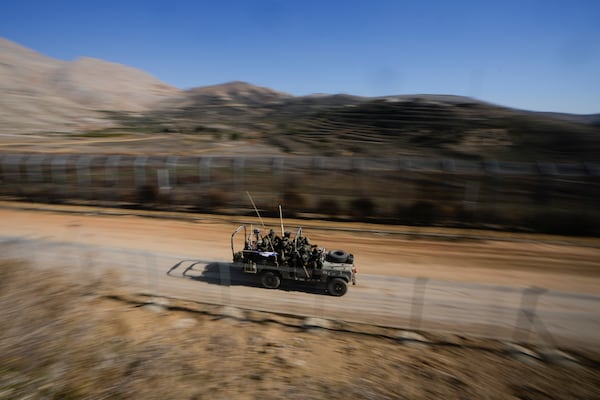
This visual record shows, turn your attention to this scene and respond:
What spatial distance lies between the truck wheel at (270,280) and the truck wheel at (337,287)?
5.39 ft

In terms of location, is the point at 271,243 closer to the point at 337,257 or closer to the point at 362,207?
the point at 337,257

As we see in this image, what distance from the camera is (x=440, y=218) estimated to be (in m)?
16.1

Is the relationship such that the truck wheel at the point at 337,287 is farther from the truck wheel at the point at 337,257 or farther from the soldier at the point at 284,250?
the soldier at the point at 284,250

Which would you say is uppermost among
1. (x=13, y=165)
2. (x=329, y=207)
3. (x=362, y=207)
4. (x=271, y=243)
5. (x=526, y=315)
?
(x=13, y=165)

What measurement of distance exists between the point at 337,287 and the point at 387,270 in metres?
2.94

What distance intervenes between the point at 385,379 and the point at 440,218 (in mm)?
11152

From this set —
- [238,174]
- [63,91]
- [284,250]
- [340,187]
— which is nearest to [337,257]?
[284,250]

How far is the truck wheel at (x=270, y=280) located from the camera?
400 inches

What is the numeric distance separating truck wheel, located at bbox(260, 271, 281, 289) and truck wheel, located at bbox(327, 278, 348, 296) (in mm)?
1642

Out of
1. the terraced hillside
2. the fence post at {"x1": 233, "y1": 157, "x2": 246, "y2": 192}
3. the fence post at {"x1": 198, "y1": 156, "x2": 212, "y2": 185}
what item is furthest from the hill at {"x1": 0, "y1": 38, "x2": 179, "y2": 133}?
the fence post at {"x1": 233, "y1": 157, "x2": 246, "y2": 192}

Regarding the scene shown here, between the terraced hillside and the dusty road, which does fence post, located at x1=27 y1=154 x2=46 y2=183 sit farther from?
the terraced hillside

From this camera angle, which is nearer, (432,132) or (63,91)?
(432,132)

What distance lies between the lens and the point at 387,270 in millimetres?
11914

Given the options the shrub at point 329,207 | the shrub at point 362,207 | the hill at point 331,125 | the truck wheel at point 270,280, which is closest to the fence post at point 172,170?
the shrub at point 329,207
